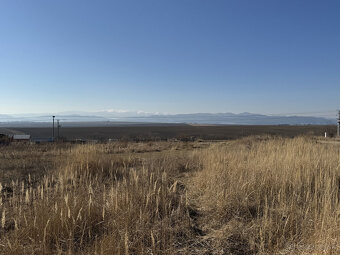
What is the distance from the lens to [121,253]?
3.08m

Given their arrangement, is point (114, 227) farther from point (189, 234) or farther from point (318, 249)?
point (318, 249)

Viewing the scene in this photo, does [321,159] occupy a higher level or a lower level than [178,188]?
higher

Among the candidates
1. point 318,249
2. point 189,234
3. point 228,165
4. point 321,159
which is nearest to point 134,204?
point 189,234

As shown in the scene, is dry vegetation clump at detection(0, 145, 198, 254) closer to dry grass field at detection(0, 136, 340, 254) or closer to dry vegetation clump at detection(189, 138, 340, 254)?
dry grass field at detection(0, 136, 340, 254)

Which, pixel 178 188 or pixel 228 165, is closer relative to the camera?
pixel 178 188

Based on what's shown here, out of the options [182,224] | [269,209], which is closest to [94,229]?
[182,224]

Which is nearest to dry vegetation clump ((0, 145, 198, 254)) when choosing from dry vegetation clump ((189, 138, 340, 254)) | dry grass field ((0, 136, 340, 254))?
dry grass field ((0, 136, 340, 254))

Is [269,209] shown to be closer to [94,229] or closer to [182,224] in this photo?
[182,224]

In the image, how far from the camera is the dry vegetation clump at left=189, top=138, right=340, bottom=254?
3.29 meters

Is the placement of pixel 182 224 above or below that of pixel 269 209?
below

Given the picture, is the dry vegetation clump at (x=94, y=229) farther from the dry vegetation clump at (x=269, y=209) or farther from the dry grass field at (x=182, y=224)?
the dry vegetation clump at (x=269, y=209)

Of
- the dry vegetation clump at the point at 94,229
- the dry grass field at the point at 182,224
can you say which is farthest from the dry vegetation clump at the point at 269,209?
the dry vegetation clump at the point at 94,229

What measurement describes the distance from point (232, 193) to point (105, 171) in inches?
169

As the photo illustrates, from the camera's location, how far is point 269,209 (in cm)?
403
